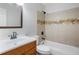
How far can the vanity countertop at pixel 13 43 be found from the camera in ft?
3.43

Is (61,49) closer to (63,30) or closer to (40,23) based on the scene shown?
(63,30)

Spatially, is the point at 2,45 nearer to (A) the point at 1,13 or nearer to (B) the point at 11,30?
(B) the point at 11,30

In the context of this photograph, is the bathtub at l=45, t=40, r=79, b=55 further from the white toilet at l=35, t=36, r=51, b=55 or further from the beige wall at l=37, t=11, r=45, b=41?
the beige wall at l=37, t=11, r=45, b=41

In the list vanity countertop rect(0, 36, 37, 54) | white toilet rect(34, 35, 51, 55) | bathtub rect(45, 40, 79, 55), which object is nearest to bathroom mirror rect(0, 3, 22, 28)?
vanity countertop rect(0, 36, 37, 54)

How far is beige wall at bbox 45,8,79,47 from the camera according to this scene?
115 centimetres

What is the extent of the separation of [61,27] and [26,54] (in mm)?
581

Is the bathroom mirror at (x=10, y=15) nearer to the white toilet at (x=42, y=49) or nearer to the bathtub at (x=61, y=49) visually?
the white toilet at (x=42, y=49)

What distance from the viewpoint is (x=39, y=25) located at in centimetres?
120

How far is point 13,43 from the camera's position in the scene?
3.85 feet

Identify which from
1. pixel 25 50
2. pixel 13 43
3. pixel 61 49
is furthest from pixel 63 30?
pixel 13 43

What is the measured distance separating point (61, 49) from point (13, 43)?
25.4 inches

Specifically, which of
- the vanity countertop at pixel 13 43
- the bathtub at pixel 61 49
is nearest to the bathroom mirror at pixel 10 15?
the vanity countertop at pixel 13 43

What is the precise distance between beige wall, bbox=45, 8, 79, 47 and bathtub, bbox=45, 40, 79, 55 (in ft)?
0.16
